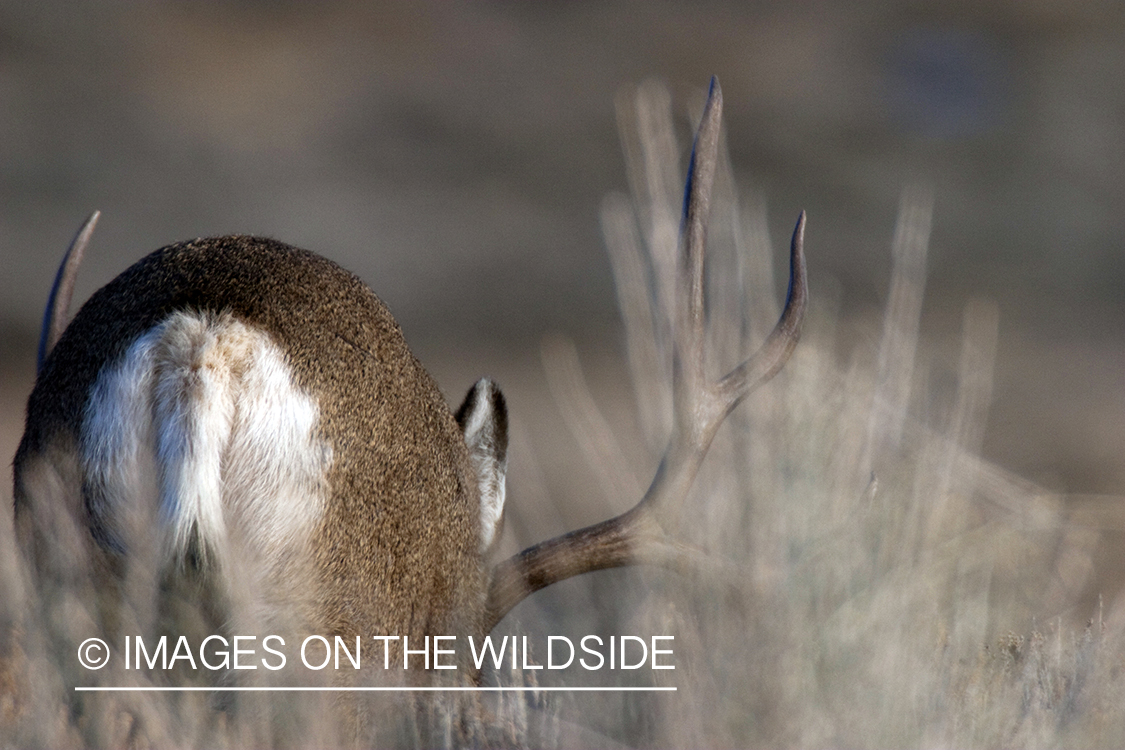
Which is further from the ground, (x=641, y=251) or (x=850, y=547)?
(x=641, y=251)

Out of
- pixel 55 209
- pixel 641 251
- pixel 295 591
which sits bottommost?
pixel 295 591

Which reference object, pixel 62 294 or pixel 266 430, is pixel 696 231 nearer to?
pixel 266 430

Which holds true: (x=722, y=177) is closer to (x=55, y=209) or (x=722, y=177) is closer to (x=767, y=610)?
(x=767, y=610)

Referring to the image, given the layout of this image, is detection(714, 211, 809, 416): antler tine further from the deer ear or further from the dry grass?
the deer ear

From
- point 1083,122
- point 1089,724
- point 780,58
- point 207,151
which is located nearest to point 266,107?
point 207,151

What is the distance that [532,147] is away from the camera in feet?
63.7

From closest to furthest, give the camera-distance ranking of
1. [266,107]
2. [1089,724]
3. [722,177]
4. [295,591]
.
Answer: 1. [295,591]
2. [1089,724]
3. [722,177]
4. [266,107]

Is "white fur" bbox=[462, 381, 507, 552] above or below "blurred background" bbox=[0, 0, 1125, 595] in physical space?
below

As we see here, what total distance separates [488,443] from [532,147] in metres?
16.3

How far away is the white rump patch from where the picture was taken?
7.73 feet

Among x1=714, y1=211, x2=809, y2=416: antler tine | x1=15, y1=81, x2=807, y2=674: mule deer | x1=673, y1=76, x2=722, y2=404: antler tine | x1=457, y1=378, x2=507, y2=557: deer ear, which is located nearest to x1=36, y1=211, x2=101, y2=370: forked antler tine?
x1=15, y1=81, x2=807, y2=674: mule deer

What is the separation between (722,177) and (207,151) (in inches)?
632

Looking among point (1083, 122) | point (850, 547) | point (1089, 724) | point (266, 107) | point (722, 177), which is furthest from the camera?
point (266, 107)

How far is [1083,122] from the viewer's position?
18.0 m
